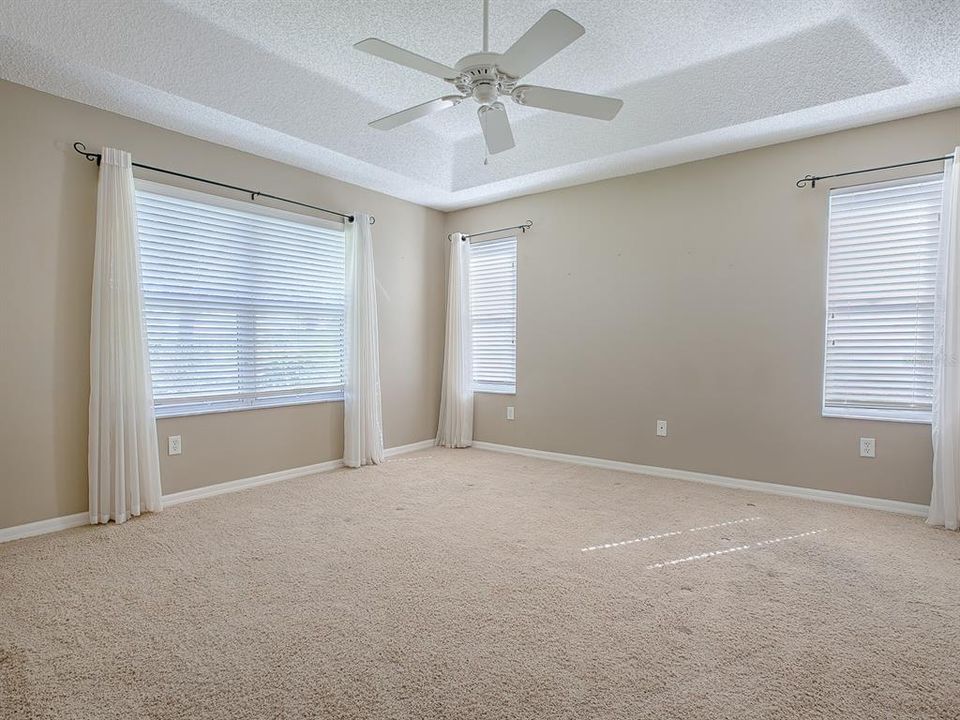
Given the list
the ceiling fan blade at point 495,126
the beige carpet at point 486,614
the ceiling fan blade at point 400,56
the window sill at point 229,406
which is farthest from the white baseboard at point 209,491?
the ceiling fan blade at point 400,56

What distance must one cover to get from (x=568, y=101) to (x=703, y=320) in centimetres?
228

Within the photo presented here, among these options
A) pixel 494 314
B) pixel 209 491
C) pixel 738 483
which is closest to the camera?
pixel 209 491

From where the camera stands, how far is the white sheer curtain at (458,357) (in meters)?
5.42

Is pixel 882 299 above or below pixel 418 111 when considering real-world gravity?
below

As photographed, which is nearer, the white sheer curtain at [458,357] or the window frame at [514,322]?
the window frame at [514,322]

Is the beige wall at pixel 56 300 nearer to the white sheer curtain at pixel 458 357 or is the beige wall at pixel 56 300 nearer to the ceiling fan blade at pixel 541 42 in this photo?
the white sheer curtain at pixel 458 357

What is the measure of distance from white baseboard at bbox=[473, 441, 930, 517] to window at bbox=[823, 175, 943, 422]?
0.55 meters

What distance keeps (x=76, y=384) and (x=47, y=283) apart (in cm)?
60

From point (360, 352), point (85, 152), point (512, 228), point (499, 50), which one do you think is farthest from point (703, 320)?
point (85, 152)

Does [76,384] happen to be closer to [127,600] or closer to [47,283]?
[47,283]

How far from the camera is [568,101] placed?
2.51m

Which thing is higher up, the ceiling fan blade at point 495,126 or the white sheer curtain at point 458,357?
the ceiling fan blade at point 495,126

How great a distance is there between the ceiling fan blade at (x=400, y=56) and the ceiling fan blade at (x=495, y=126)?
33 centimetres

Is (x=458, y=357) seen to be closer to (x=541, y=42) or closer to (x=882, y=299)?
(x=882, y=299)
